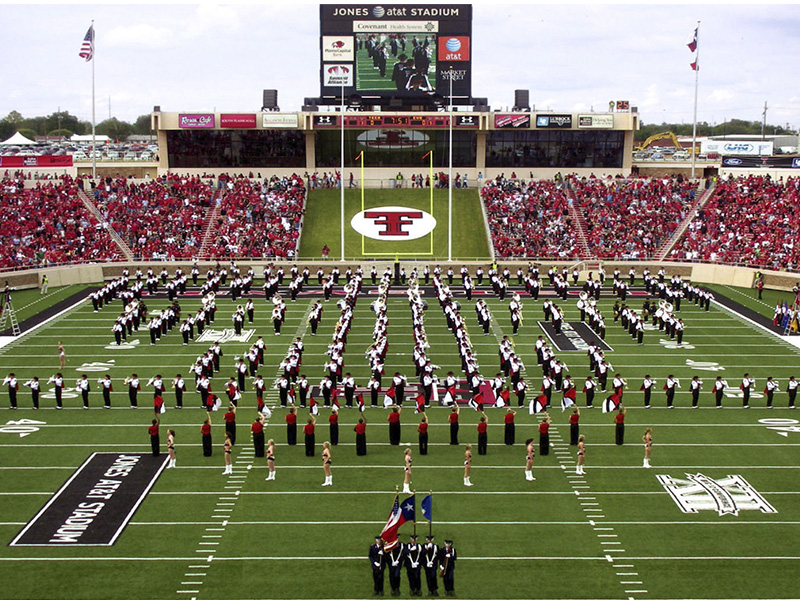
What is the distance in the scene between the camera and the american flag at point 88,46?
42.8 m

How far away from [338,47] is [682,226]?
18.4 metres

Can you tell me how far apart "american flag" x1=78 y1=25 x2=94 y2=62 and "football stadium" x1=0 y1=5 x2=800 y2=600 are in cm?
544

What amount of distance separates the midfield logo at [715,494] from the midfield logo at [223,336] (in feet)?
46.6

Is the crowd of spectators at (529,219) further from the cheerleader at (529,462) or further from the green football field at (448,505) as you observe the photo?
the cheerleader at (529,462)

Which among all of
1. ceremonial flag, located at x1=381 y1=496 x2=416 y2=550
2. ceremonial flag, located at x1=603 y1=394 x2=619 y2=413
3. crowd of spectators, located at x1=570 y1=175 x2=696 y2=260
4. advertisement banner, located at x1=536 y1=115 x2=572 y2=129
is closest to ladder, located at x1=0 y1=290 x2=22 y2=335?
ceremonial flag, located at x1=603 y1=394 x2=619 y2=413

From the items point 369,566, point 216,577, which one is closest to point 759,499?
point 369,566

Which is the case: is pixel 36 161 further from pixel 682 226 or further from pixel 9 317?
pixel 682 226

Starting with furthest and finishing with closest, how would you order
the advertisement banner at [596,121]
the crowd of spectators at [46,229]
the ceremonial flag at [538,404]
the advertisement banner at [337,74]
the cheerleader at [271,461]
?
1. the advertisement banner at [596,121]
2. the advertisement banner at [337,74]
3. the crowd of spectators at [46,229]
4. the ceremonial flag at [538,404]
5. the cheerleader at [271,461]

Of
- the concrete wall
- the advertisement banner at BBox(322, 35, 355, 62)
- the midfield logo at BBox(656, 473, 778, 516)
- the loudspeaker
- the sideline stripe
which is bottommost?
the sideline stripe

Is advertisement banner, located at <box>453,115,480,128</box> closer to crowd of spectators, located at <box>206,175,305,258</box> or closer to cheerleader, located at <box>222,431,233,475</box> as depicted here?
crowd of spectators, located at <box>206,175,305,258</box>

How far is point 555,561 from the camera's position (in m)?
12.6

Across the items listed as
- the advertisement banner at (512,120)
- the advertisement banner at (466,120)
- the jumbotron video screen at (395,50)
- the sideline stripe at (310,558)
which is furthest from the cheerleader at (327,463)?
the advertisement banner at (512,120)

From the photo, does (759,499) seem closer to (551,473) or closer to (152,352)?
(551,473)

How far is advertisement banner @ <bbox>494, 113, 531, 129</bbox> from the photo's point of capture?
1812 inches
